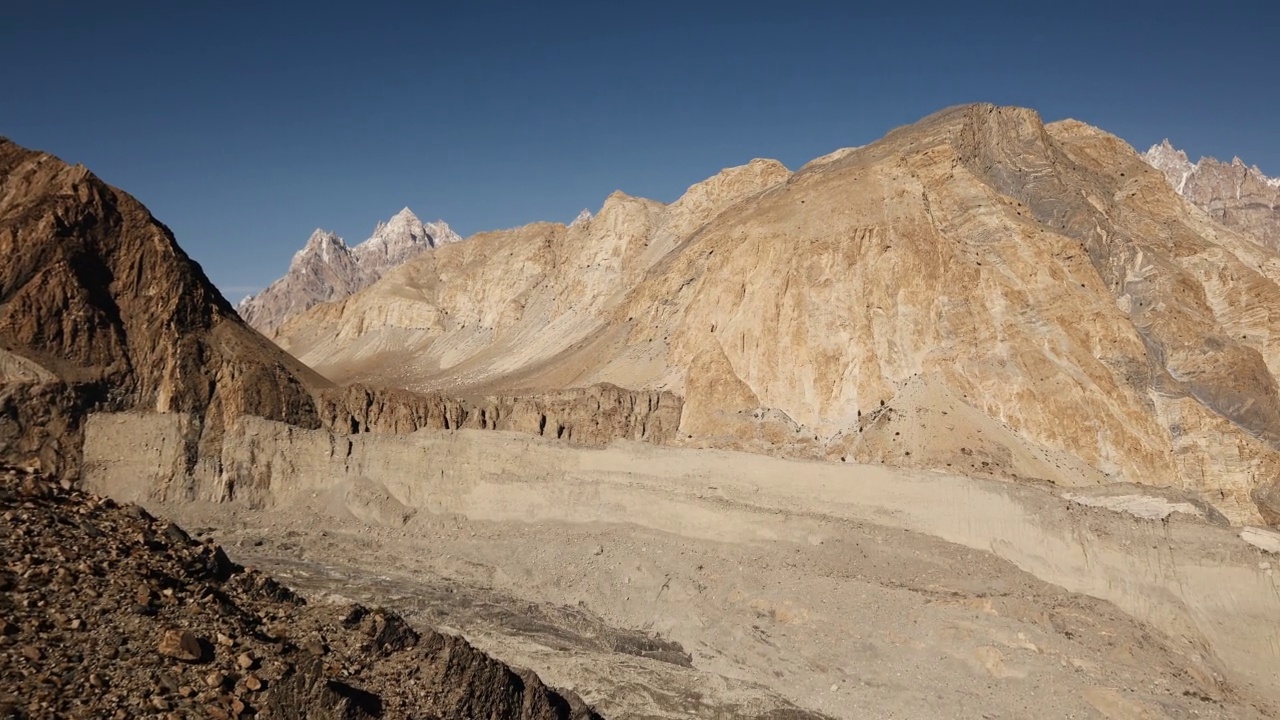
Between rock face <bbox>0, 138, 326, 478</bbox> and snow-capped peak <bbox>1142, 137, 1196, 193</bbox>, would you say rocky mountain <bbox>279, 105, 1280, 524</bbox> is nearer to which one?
rock face <bbox>0, 138, 326, 478</bbox>

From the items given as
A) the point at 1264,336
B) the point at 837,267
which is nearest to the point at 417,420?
the point at 837,267

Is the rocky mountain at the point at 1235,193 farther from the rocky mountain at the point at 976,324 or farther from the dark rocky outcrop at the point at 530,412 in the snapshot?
the dark rocky outcrop at the point at 530,412

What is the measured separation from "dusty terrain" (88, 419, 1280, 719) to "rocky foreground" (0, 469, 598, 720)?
382 inches

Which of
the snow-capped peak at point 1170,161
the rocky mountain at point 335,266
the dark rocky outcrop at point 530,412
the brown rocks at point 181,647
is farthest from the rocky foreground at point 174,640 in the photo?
the snow-capped peak at point 1170,161

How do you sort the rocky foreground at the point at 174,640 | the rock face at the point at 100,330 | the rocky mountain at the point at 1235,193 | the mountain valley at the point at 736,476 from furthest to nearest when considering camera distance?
1. the rocky mountain at the point at 1235,193
2. the rock face at the point at 100,330
3. the mountain valley at the point at 736,476
4. the rocky foreground at the point at 174,640

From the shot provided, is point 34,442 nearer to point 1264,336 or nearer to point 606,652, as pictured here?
point 606,652

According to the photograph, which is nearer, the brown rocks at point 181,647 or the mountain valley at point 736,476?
the brown rocks at point 181,647

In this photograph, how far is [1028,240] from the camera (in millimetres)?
37812

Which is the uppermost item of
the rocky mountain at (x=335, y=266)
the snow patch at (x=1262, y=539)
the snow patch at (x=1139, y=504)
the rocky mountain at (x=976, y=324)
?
the rocky mountain at (x=335, y=266)

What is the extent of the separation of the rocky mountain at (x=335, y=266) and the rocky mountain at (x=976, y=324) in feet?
361

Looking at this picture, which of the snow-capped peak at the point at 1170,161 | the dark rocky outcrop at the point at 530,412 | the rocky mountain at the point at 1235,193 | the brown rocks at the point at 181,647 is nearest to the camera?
the brown rocks at the point at 181,647

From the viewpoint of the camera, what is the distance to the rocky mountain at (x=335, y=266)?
491 feet

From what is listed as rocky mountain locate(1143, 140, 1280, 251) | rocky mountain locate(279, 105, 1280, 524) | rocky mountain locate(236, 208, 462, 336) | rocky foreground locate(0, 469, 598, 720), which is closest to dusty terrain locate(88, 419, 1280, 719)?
rocky mountain locate(279, 105, 1280, 524)

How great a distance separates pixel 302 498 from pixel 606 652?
17.2 meters
